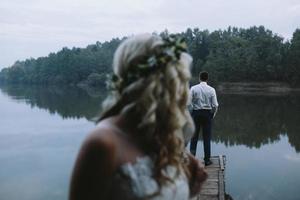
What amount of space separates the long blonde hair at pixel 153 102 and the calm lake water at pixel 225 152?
39.5ft

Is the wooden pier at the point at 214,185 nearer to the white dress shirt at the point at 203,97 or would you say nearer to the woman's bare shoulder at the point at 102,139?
the white dress shirt at the point at 203,97

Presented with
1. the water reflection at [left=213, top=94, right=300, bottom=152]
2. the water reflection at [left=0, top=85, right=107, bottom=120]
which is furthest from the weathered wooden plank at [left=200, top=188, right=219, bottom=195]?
the water reflection at [left=213, top=94, right=300, bottom=152]

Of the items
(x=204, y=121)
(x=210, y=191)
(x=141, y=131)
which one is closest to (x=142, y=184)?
(x=141, y=131)

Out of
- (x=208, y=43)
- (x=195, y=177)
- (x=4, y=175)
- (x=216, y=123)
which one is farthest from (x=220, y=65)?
(x=195, y=177)

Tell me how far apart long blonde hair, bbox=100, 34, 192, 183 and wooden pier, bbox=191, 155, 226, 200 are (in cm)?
546

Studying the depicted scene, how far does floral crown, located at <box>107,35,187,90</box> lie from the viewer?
5.23 ft

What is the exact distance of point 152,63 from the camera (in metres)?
1.58

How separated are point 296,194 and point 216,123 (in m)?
16.5

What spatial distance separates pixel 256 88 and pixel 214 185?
59.7 meters

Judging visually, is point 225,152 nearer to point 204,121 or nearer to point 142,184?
point 204,121

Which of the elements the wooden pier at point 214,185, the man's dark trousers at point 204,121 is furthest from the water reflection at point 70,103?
the man's dark trousers at point 204,121

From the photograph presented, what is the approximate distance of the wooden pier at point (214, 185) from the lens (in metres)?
7.66

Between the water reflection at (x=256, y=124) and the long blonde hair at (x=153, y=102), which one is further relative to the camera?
the water reflection at (x=256, y=124)

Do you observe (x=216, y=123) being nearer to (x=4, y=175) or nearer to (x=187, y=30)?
(x=4, y=175)
